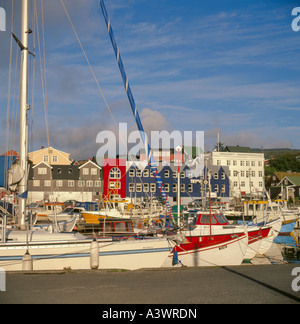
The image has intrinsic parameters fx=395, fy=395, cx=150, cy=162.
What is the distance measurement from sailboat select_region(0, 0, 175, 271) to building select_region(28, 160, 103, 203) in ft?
198

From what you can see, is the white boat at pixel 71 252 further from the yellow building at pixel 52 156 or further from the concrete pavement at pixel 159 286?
the yellow building at pixel 52 156

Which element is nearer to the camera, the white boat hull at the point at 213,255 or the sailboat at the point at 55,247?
the sailboat at the point at 55,247

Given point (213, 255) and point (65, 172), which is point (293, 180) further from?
point (213, 255)

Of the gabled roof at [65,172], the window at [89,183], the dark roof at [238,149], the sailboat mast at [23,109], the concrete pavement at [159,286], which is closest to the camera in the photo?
the concrete pavement at [159,286]

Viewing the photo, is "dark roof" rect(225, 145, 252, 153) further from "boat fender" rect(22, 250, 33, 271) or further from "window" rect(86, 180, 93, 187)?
"boat fender" rect(22, 250, 33, 271)

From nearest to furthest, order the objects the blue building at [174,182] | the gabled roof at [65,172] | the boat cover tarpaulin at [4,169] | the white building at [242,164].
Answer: the boat cover tarpaulin at [4,169], the blue building at [174,182], the gabled roof at [65,172], the white building at [242,164]

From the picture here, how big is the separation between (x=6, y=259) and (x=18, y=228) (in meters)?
2.44

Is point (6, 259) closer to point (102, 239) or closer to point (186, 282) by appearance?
point (102, 239)

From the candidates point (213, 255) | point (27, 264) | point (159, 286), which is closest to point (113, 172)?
point (213, 255)

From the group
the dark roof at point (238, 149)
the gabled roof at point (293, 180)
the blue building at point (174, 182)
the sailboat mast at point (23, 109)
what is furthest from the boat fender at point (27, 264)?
the gabled roof at point (293, 180)

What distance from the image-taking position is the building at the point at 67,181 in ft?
260

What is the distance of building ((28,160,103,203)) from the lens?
260 feet

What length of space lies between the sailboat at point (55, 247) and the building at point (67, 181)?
60416 millimetres

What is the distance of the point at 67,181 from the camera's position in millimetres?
81312
